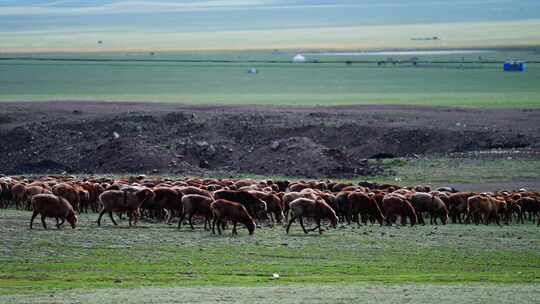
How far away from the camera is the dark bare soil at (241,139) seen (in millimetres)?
40312

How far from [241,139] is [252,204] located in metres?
20.6

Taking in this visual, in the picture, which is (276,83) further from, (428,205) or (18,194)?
(428,205)

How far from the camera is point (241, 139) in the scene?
44.8m

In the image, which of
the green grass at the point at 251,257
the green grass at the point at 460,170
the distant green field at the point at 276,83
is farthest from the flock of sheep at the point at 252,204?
the distant green field at the point at 276,83

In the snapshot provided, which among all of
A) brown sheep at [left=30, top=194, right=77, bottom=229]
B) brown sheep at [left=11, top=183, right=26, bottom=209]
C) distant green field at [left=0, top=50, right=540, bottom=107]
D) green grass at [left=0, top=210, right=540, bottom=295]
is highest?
distant green field at [left=0, top=50, right=540, bottom=107]

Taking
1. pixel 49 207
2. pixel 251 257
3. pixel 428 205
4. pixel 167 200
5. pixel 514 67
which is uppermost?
pixel 514 67

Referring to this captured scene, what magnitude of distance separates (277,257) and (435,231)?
4.93 metres

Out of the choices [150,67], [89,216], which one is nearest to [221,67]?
[150,67]

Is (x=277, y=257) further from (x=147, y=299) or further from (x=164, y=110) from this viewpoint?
(x=164, y=110)

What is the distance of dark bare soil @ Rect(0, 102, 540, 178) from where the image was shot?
132ft

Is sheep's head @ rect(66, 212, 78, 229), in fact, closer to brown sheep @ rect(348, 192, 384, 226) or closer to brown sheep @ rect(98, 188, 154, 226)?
brown sheep @ rect(98, 188, 154, 226)

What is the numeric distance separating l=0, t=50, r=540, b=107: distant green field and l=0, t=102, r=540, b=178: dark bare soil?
13.8 m

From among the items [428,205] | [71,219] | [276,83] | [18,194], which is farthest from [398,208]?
[276,83]

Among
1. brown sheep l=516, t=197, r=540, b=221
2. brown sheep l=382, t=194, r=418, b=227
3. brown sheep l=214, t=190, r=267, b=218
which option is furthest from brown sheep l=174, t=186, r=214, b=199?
brown sheep l=516, t=197, r=540, b=221
